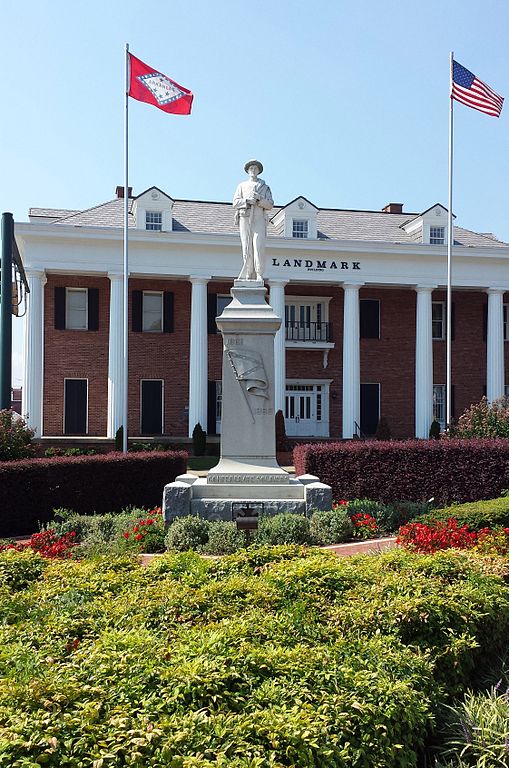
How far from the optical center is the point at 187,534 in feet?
31.8

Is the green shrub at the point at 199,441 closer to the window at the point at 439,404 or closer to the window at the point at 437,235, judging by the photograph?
the window at the point at 439,404

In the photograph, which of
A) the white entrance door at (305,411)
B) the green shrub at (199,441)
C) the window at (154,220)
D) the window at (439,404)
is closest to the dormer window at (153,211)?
the window at (154,220)

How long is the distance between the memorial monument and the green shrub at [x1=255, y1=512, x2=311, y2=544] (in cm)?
71

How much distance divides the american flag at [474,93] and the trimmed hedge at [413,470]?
43.8ft

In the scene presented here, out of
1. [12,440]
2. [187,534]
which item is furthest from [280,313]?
[187,534]

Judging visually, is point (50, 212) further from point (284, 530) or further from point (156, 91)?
point (284, 530)

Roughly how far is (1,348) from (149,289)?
15.4 metres

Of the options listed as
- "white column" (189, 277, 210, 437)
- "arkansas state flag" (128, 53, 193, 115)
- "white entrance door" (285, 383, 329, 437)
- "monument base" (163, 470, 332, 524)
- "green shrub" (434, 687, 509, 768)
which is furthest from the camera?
"white entrance door" (285, 383, 329, 437)

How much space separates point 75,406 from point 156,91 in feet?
48.4

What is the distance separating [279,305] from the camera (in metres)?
30.6

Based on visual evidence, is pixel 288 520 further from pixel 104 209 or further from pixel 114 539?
pixel 104 209

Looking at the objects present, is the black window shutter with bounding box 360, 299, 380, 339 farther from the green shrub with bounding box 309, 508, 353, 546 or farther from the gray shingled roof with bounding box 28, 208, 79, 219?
the green shrub with bounding box 309, 508, 353, 546

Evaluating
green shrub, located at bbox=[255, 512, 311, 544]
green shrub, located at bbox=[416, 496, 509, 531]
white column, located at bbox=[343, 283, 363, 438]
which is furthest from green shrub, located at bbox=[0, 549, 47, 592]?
white column, located at bbox=[343, 283, 363, 438]

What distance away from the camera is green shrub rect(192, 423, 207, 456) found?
28.7 metres
